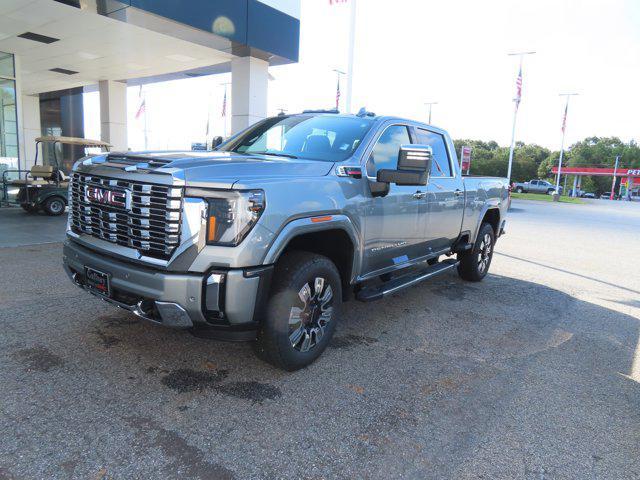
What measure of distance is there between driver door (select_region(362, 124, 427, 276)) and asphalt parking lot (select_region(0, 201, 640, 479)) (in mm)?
755

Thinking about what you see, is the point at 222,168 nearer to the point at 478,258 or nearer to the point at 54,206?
the point at 478,258

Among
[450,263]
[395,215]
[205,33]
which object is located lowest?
[450,263]

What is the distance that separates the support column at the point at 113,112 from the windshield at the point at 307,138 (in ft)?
50.3

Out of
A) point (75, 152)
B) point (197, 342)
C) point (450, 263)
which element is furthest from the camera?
point (75, 152)

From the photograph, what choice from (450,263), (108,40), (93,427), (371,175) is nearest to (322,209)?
(371,175)

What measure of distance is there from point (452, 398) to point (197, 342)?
2.13m

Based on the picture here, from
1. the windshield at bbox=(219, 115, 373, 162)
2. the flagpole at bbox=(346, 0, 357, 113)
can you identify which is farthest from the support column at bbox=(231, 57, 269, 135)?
the windshield at bbox=(219, 115, 373, 162)

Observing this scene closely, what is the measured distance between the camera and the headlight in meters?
2.87

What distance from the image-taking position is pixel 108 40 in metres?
12.4

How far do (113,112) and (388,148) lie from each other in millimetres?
16847

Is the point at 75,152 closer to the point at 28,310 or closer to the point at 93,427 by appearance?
the point at 28,310

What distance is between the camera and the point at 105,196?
3.27m

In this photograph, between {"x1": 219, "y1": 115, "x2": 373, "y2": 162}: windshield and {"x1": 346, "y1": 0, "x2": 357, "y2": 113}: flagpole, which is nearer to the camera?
{"x1": 219, "y1": 115, "x2": 373, "y2": 162}: windshield

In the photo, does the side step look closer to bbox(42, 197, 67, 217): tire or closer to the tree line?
bbox(42, 197, 67, 217): tire
